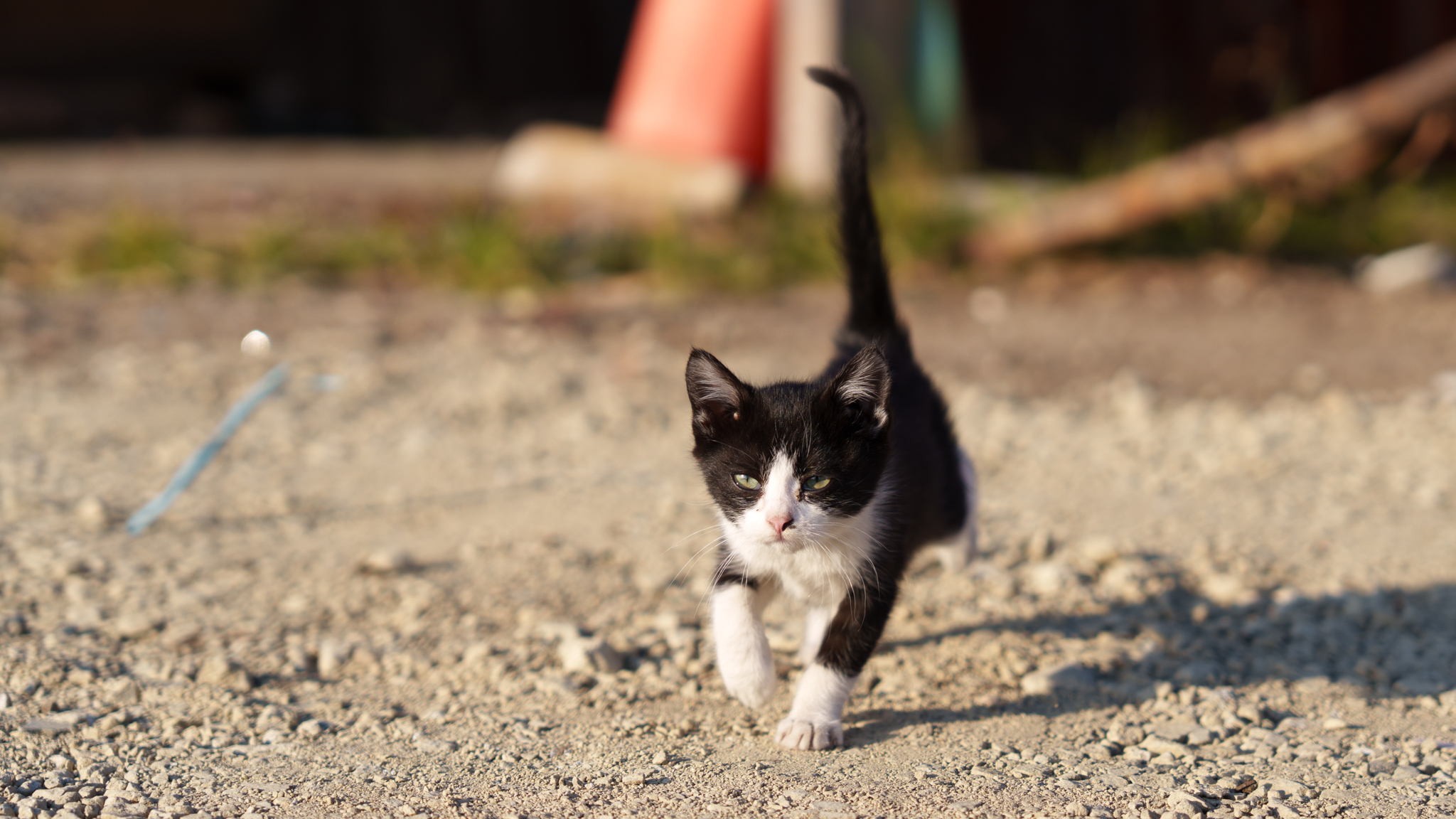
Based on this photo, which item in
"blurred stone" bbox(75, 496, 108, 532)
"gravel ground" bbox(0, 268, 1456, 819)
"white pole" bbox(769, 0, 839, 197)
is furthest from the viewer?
"white pole" bbox(769, 0, 839, 197)

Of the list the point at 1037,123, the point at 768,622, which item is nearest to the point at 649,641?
the point at 768,622

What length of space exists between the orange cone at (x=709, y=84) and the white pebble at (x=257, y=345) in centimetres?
272

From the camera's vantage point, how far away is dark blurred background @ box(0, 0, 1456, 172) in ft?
26.6

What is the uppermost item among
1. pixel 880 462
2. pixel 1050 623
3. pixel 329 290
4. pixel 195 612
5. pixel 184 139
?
pixel 880 462

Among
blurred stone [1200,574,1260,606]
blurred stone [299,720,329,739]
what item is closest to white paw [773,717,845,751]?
blurred stone [299,720,329,739]

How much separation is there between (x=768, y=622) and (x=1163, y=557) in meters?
1.03

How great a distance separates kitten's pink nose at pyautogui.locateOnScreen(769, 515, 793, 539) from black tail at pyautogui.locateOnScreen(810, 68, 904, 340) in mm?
779

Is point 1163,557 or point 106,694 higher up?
point 1163,557

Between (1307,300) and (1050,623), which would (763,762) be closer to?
(1050,623)

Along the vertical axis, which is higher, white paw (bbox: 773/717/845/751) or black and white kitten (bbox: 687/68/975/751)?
black and white kitten (bbox: 687/68/975/751)

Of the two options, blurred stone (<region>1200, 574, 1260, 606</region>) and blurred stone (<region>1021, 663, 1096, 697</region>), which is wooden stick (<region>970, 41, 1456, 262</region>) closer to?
blurred stone (<region>1200, 574, 1260, 606</region>)

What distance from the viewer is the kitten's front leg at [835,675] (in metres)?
2.37

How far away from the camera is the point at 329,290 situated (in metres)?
5.94

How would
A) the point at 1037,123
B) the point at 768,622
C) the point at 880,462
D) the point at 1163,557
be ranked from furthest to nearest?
1. the point at 1037,123
2. the point at 1163,557
3. the point at 768,622
4. the point at 880,462
